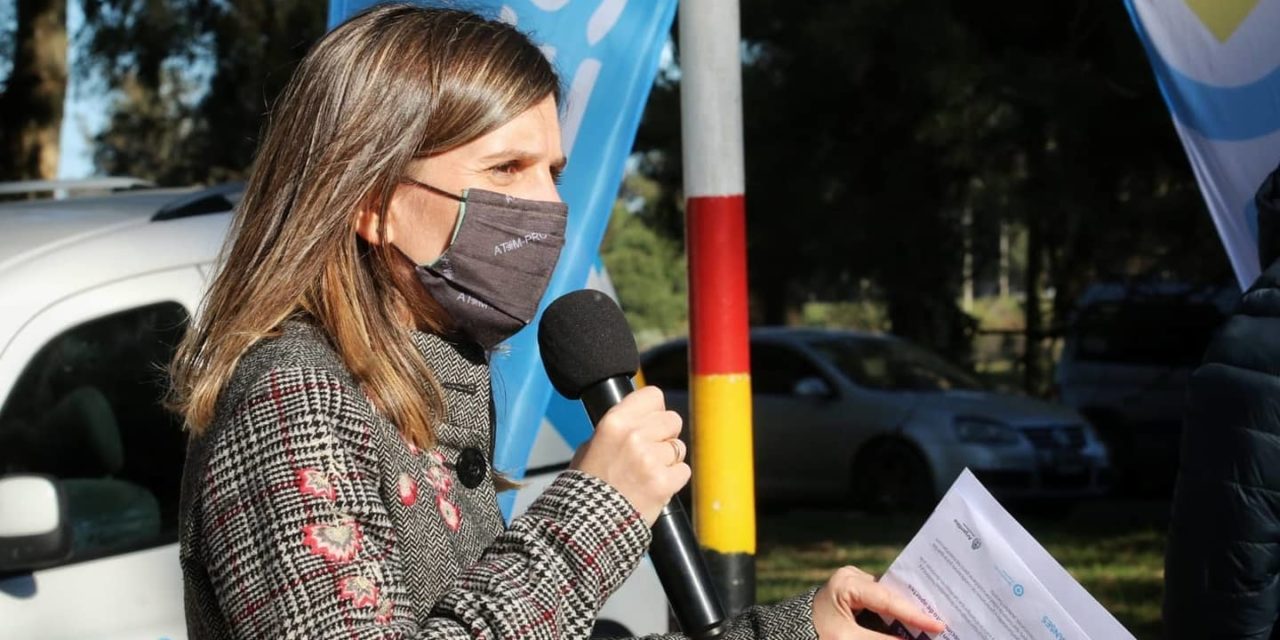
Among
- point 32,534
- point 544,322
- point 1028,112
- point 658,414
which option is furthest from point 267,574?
point 1028,112

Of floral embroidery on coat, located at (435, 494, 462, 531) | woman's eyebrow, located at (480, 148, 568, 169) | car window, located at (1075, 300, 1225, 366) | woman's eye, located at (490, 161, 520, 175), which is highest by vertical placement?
woman's eyebrow, located at (480, 148, 568, 169)

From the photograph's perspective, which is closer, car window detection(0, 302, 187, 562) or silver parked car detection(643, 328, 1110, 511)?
car window detection(0, 302, 187, 562)

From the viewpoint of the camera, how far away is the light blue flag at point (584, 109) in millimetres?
3293

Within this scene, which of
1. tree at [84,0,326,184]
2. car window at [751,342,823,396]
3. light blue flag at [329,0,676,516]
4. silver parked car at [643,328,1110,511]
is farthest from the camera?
car window at [751,342,823,396]

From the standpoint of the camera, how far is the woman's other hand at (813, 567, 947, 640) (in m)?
1.92

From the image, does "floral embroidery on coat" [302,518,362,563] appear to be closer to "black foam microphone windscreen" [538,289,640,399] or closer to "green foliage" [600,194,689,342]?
"black foam microphone windscreen" [538,289,640,399]

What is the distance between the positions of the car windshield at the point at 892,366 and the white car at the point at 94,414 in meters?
8.78

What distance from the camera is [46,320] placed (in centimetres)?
323

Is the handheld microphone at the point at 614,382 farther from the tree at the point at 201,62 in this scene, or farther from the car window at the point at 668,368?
the car window at the point at 668,368

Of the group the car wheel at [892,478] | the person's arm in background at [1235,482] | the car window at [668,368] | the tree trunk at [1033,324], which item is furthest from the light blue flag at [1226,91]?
the car window at [668,368]

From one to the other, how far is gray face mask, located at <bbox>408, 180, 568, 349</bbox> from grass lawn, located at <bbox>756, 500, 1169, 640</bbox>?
6296 mm

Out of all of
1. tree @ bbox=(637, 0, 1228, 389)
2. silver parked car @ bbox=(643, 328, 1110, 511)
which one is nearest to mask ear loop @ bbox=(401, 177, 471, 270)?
tree @ bbox=(637, 0, 1228, 389)

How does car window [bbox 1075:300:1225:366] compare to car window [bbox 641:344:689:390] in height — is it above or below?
above

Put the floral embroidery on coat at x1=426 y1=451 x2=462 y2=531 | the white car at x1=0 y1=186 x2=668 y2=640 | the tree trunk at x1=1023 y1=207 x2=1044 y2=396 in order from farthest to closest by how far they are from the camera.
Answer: the tree trunk at x1=1023 y1=207 x2=1044 y2=396, the white car at x1=0 y1=186 x2=668 y2=640, the floral embroidery on coat at x1=426 y1=451 x2=462 y2=531
